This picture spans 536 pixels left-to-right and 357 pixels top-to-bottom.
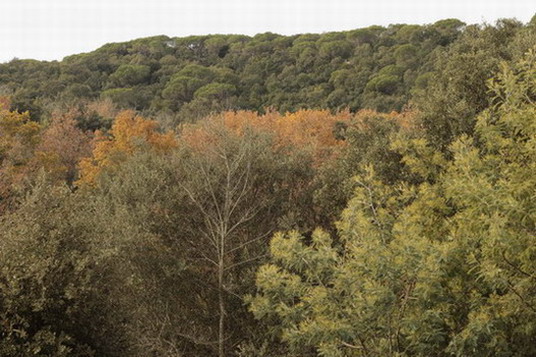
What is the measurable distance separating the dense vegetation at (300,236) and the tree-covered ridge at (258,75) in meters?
35.8

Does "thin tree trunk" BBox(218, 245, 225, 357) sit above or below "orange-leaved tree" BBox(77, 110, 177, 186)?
below

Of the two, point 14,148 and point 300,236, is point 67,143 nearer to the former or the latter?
point 14,148

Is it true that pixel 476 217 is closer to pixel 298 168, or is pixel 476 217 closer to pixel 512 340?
pixel 512 340

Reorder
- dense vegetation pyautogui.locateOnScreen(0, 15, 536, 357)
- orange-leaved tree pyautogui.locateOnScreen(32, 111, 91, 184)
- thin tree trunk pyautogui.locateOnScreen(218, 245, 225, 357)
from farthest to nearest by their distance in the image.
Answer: orange-leaved tree pyautogui.locateOnScreen(32, 111, 91, 184), thin tree trunk pyautogui.locateOnScreen(218, 245, 225, 357), dense vegetation pyautogui.locateOnScreen(0, 15, 536, 357)

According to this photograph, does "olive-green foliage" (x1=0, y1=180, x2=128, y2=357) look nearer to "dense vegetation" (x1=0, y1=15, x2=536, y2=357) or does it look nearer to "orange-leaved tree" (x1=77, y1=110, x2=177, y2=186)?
"dense vegetation" (x1=0, y1=15, x2=536, y2=357)

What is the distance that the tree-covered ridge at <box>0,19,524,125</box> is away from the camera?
6475 centimetres

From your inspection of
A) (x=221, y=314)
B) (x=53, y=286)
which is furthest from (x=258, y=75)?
(x=53, y=286)

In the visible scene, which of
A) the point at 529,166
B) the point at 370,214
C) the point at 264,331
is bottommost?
the point at 264,331

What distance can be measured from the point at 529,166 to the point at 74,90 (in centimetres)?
7714

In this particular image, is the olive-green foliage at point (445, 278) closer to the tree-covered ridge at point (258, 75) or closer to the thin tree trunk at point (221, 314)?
the thin tree trunk at point (221, 314)

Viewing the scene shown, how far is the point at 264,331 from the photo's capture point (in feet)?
52.2

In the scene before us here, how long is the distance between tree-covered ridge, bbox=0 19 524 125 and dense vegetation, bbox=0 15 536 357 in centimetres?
3584

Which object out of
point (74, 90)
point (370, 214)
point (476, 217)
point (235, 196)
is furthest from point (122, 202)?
point (74, 90)

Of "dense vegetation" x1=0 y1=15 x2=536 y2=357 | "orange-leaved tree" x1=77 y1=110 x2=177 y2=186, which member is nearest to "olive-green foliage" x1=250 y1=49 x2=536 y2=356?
"dense vegetation" x1=0 y1=15 x2=536 y2=357
